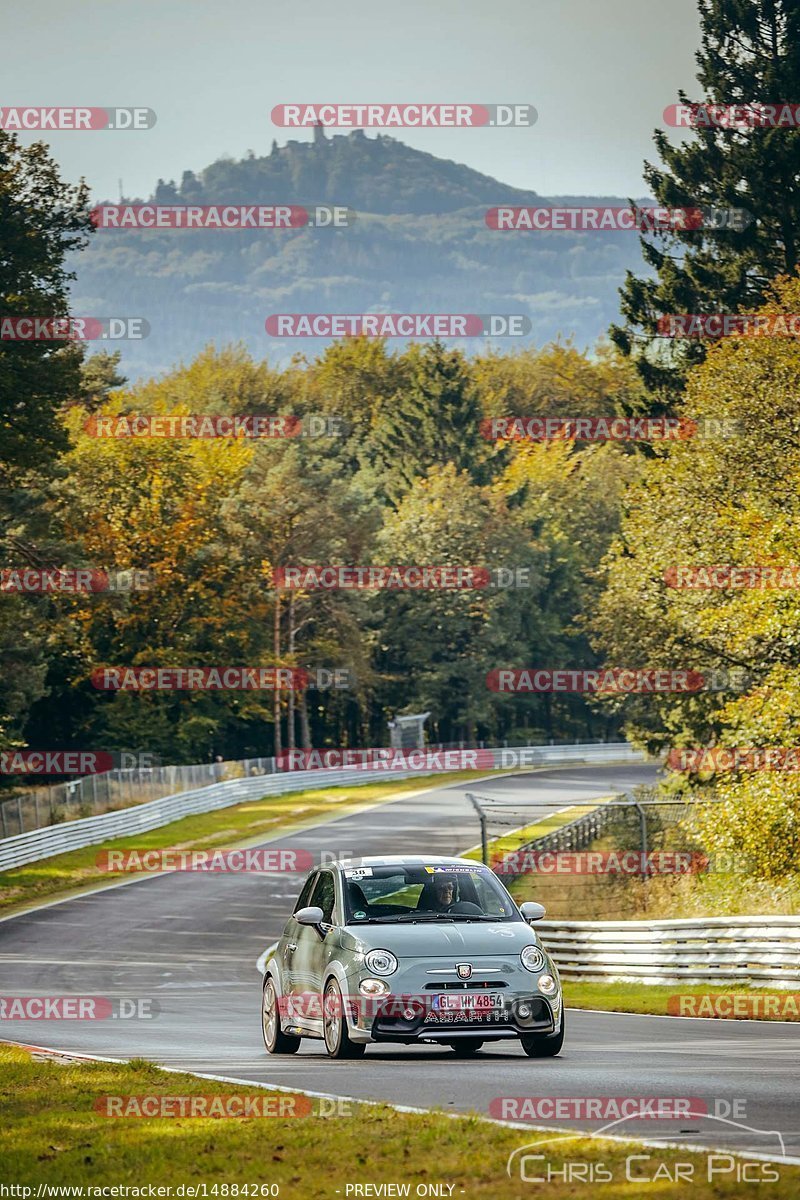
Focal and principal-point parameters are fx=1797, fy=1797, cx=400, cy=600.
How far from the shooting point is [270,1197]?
823cm

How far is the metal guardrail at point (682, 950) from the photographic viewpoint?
21.1 meters

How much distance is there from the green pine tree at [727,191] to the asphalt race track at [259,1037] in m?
21.7

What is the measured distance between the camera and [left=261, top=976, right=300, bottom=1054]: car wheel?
15.5 m

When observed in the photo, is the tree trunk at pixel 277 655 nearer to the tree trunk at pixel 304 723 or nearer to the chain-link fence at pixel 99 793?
the tree trunk at pixel 304 723

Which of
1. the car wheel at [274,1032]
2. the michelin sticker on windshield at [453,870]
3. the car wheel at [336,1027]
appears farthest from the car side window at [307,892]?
the car wheel at [336,1027]

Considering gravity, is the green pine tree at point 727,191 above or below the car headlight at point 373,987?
above

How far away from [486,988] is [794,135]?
4267 cm

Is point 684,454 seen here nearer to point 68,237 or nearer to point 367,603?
point 68,237

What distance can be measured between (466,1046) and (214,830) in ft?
143

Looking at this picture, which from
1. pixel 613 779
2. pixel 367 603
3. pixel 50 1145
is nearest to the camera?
pixel 50 1145

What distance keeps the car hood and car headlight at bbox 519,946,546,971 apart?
0.05m

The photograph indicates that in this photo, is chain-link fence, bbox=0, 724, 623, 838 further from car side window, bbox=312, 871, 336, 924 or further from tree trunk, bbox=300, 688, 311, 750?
car side window, bbox=312, 871, 336, 924

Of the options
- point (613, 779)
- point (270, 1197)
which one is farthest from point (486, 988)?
point (613, 779)

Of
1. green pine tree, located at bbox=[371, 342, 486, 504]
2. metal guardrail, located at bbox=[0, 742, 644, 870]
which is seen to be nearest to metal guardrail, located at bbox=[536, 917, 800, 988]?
metal guardrail, located at bbox=[0, 742, 644, 870]
